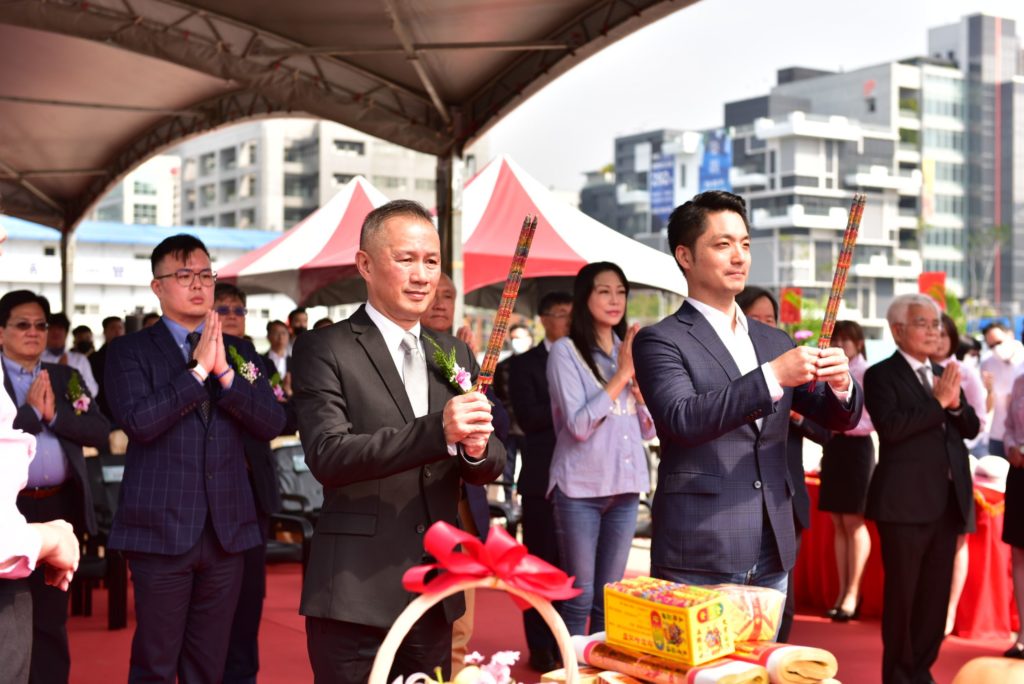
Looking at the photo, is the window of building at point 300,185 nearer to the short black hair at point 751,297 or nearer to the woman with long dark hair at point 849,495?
the woman with long dark hair at point 849,495

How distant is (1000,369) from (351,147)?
237ft

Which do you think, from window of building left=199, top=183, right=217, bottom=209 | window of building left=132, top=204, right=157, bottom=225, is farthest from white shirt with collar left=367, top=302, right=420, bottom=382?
window of building left=132, top=204, right=157, bottom=225

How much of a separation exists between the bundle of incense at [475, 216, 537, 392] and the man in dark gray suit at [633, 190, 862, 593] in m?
0.75

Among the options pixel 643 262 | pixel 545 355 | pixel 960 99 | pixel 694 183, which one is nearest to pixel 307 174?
pixel 694 183

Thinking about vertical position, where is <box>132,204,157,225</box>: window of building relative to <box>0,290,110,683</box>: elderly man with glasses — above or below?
above

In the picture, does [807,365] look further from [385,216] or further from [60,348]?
[60,348]

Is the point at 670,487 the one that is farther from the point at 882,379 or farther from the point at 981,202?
the point at 981,202

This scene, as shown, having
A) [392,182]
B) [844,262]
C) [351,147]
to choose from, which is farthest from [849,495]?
[351,147]

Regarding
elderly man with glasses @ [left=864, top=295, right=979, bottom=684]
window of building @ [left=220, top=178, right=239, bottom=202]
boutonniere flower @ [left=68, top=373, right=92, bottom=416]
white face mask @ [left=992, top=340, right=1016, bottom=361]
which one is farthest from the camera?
window of building @ [left=220, top=178, right=239, bottom=202]

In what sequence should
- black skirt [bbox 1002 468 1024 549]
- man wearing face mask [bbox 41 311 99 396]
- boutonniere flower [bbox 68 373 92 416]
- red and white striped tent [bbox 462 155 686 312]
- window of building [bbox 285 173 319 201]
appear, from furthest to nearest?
window of building [bbox 285 173 319 201] → red and white striped tent [bbox 462 155 686 312] → man wearing face mask [bbox 41 311 99 396] → black skirt [bbox 1002 468 1024 549] → boutonniere flower [bbox 68 373 92 416]

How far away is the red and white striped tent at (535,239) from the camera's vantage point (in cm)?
987

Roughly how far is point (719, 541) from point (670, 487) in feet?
0.56

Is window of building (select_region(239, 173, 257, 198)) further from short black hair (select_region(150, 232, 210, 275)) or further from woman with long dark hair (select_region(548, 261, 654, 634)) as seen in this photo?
short black hair (select_region(150, 232, 210, 275))

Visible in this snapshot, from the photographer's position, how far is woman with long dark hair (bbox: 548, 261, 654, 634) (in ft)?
15.3
